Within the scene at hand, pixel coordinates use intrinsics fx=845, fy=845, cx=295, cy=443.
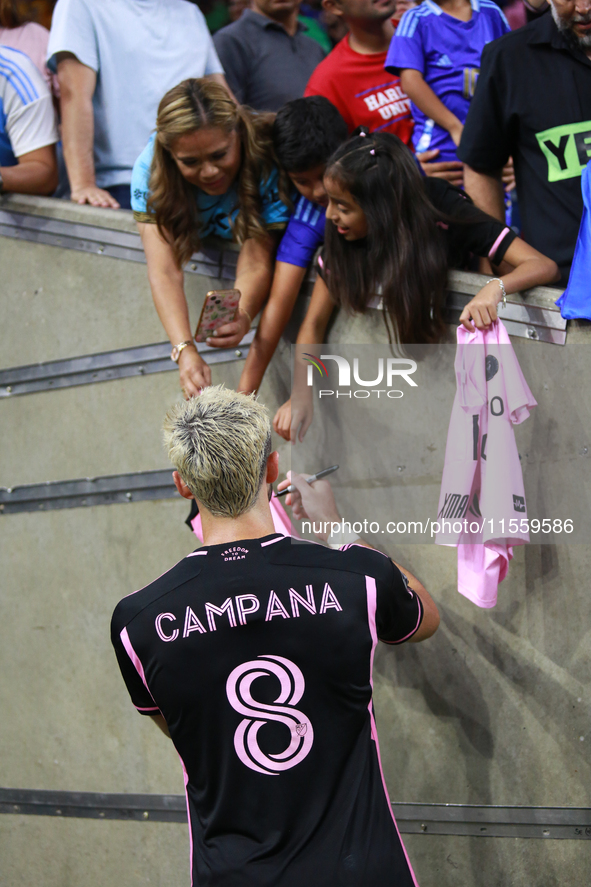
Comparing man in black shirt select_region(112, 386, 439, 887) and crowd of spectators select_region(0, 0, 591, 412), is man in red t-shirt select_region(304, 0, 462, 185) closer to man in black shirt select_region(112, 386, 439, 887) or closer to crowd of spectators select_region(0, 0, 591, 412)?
crowd of spectators select_region(0, 0, 591, 412)

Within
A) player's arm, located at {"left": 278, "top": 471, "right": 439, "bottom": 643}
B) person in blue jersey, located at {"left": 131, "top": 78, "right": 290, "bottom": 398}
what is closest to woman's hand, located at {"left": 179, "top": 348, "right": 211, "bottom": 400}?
person in blue jersey, located at {"left": 131, "top": 78, "right": 290, "bottom": 398}

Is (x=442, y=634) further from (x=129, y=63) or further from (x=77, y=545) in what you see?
(x=129, y=63)

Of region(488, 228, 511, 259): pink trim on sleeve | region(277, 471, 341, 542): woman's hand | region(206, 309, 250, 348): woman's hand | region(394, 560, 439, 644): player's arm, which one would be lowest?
region(277, 471, 341, 542): woman's hand

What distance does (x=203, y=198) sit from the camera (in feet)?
9.80

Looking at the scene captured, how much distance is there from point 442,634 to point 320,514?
67 cm

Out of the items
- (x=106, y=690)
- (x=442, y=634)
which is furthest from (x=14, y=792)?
(x=442, y=634)

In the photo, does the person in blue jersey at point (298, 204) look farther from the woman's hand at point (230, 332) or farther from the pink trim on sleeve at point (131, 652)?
the pink trim on sleeve at point (131, 652)

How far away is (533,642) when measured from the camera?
2.66m

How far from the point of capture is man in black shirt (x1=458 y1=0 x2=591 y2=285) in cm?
260

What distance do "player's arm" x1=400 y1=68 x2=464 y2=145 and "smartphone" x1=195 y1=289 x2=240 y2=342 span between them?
114 cm

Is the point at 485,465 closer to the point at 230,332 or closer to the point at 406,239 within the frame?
the point at 406,239

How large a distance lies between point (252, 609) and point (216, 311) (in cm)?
119

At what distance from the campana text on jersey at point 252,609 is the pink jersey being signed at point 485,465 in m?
0.77

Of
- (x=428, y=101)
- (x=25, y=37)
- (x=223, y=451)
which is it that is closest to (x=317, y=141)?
(x=428, y=101)
